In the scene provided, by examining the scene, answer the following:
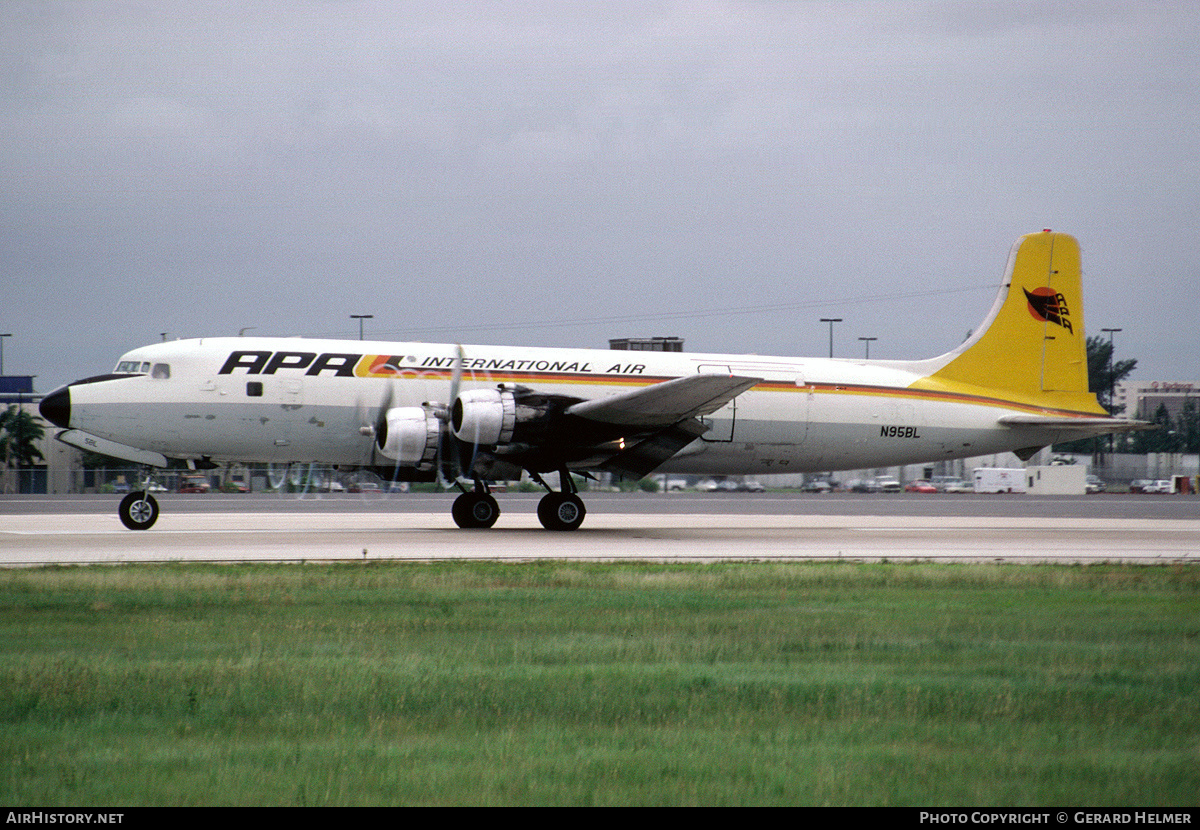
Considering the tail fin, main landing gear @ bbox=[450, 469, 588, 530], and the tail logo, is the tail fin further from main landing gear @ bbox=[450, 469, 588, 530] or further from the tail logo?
main landing gear @ bbox=[450, 469, 588, 530]

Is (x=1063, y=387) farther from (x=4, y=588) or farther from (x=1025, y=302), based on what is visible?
(x=4, y=588)

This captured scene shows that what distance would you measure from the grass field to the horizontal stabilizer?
10673 millimetres

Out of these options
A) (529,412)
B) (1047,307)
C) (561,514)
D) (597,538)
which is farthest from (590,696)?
(1047,307)

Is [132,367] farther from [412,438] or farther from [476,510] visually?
[476,510]

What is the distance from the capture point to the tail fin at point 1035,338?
102 ft

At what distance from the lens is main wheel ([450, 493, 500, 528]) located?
27125mm

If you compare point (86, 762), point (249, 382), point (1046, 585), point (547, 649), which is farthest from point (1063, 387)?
point (86, 762)

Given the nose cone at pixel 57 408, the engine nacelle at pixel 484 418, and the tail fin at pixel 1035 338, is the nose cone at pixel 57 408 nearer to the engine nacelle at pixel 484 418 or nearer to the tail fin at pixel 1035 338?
the engine nacelle at pixel 484 418

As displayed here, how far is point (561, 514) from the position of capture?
26.4m

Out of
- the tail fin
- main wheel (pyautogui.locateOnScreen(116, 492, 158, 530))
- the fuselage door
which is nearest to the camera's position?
main wheel (pyautogui.locateOnScreen(116, 492, 158, 530))

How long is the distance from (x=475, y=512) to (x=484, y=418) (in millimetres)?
3992

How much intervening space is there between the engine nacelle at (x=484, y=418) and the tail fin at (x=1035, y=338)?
13.3m

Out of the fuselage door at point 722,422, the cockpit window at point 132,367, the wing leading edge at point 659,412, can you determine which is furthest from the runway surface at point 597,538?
the cockpit window at point 132,367

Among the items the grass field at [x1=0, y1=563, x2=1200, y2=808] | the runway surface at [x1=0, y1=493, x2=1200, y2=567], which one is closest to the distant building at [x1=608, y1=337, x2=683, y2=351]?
the runway surface at [x1=0, y1=493, x2=1200, y2=567]
